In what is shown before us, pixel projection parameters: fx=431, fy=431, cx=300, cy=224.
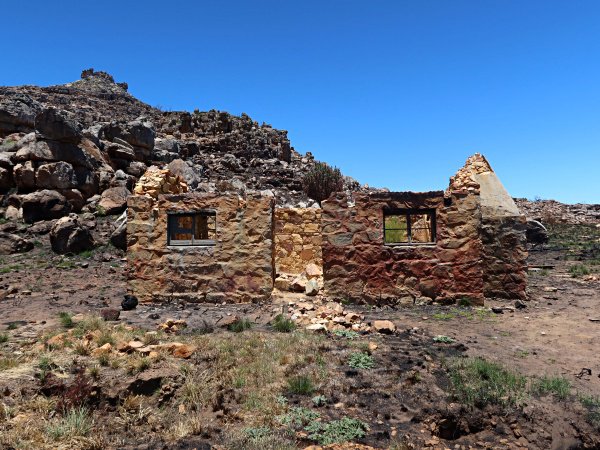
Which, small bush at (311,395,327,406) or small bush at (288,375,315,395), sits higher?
small bush at (288,375,315,395)

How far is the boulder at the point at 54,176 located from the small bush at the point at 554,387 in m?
19.2

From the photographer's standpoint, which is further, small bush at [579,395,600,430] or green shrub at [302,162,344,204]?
green shrub at [302,162,344,204]

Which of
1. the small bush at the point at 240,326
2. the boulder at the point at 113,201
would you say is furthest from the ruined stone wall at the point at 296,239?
the boulder at the point at 113,201

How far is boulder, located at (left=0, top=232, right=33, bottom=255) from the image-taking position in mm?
15852

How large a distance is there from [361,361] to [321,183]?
61.4 feet

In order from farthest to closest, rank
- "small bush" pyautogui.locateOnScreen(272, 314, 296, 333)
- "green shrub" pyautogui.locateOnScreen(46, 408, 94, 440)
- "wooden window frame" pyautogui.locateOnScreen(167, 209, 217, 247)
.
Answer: "wooden window frame" pyautogui.locateOnScreen(167, 209, 217, 247) → "small bush" pyautogui.locateOnScreen(272, 314, 296, 333) → "green shrub" pyautogui.locateOnScreen(46, 408, 94, 440)

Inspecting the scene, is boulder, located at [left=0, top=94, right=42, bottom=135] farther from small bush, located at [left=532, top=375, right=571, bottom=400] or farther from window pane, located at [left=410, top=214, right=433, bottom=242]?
small bush, located at [left=532, top=375, right=571, bottom=400]

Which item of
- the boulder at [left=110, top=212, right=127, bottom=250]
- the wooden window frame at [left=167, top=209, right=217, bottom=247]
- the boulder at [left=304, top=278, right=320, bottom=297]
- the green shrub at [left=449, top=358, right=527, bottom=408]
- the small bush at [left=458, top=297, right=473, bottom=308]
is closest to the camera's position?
the green shrub at [left=449, top=358, right=527, bottom=408]

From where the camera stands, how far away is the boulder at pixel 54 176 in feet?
60.9

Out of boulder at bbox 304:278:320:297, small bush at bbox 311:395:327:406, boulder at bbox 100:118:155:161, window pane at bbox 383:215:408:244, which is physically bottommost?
small bush at bbox 311:395:327:406

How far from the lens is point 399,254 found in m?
10.7

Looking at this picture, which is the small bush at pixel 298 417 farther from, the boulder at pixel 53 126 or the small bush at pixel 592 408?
the boulder at pixel 53 126

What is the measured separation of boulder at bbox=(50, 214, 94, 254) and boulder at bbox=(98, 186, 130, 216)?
122 inches

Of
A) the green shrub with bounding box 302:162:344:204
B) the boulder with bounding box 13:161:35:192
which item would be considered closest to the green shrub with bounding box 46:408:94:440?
the boulder with bounding box 13:161:35:192
